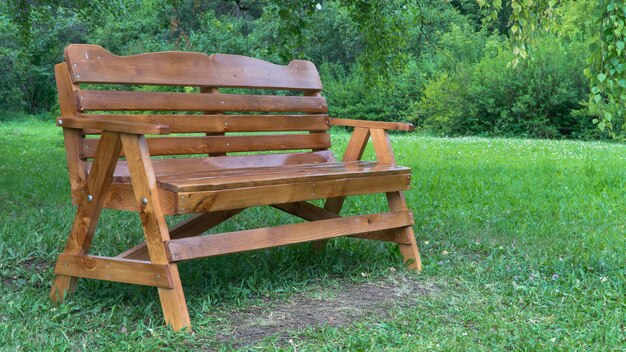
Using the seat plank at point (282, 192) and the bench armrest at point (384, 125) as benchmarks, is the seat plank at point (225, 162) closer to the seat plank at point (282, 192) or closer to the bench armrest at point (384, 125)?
the bench armrest at point (384, 125)

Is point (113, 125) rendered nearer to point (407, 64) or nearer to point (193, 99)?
point (193, 99)

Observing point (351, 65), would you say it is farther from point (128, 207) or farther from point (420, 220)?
point (128, 207)

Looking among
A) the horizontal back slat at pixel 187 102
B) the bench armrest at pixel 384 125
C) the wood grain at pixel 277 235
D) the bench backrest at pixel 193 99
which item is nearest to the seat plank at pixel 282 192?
the wood grain at pixel 277 235

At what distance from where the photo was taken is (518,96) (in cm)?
1808

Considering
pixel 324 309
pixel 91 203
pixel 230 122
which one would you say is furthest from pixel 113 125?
pixel 324 309

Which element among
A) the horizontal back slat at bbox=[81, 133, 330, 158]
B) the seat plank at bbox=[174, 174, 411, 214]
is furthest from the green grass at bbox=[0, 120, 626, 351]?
the horizontal back slat at bbox=[81, 133, 330, 158]

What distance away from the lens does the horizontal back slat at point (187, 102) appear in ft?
10.9

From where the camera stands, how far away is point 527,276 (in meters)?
3.68

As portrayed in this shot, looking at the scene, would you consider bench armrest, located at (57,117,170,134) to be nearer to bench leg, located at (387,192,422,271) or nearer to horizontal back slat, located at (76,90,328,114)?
horizontal back slat, located at (76,90,328,114)

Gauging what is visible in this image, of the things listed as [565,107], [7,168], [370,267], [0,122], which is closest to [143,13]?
[0,122]

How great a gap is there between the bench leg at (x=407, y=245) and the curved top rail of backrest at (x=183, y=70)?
33.5 inches

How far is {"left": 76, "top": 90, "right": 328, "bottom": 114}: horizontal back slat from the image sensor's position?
3.33 meters

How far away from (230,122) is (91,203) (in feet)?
3.33

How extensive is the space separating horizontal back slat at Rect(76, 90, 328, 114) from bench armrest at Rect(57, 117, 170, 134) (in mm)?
102
